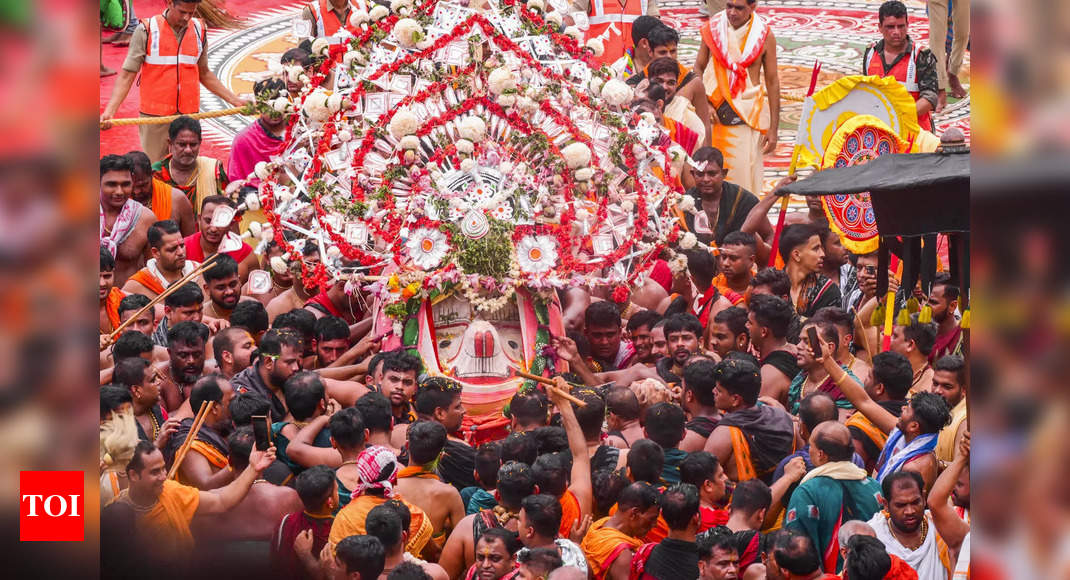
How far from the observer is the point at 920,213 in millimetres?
4648

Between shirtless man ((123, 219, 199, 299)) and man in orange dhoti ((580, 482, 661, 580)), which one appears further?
shirtless man ((123, 219, 199, 299))

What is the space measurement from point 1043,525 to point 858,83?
6.19 metres

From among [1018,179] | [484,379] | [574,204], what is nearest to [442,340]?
[484,379]

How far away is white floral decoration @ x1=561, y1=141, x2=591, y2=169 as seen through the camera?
6848mm

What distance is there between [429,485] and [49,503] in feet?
10.1

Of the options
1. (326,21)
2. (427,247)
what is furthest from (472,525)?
(326,21)

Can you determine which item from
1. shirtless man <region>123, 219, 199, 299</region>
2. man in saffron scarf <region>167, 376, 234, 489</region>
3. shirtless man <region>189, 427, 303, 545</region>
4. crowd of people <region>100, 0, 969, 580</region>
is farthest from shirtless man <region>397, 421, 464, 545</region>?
shirtless man <region>123, 219, 199, 299</region>

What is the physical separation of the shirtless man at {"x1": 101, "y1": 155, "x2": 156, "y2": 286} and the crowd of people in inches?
0.6

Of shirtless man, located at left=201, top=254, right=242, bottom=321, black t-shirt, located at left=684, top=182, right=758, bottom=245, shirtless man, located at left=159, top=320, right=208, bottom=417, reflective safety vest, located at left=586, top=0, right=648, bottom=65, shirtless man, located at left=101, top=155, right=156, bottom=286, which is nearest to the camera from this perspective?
shirtless man, located at left=159, top=320, right=208, bottom=417

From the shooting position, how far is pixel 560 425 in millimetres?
5938

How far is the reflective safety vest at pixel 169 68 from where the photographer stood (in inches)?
373

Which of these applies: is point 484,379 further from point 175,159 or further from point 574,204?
point 175,159

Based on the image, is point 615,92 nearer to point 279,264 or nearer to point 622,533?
point 279,264

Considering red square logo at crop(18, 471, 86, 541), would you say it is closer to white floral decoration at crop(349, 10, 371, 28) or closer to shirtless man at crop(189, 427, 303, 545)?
shirtless man at crop(189, 427, 303, 545)
